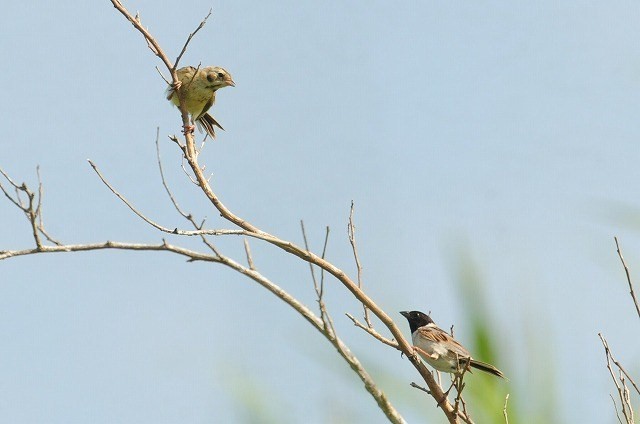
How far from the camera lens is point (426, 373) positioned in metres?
4.36

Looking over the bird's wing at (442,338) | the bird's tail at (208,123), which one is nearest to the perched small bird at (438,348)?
the bird's wing at (442,338)

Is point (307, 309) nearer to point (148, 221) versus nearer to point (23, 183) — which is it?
point (148, 221)

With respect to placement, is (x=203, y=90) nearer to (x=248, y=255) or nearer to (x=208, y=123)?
(x=208, y=123)

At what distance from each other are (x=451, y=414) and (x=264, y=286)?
0.99 meters

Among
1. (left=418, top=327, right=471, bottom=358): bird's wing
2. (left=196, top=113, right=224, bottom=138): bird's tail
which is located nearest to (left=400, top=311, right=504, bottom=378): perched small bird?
(left=418, top=327, right=471, bottom=358): bird's wing

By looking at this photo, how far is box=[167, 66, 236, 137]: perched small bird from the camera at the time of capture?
873cm

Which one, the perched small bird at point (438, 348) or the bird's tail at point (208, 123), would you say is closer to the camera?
the perched small bird at point (438, 348)

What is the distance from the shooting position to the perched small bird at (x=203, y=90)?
8.73m

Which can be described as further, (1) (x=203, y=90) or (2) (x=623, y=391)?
(1) (x=203, y=90)

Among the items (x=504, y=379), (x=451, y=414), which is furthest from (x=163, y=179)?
(x=504, y=379)

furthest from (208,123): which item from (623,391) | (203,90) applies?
(623,391)

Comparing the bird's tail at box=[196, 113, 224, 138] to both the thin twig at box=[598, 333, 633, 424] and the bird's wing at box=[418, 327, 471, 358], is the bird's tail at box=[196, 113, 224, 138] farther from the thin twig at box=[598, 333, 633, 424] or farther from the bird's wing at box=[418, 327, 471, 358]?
the thin twig at box=[598, 333, 633, 424]

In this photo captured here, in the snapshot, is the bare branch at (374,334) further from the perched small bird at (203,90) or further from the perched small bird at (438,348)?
the perched small bird at (203,90)

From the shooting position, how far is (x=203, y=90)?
8.84m
